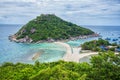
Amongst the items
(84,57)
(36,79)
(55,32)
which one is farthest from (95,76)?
(55,32)

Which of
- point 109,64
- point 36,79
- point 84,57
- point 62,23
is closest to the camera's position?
point 36,79

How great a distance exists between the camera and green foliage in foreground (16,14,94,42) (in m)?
98.9

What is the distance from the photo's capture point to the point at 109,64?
20766 mm

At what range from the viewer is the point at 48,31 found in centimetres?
10544

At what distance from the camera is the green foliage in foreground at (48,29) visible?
325ft

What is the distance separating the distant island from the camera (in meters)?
97.1

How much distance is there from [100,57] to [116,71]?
1.96 meters

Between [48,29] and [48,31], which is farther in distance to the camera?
[48,29]

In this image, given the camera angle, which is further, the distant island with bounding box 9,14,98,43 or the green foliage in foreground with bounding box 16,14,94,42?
the green foliage in foreground with bounding box 16,14,94,42

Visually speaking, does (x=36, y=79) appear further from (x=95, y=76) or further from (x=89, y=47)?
(x=89, y=47)

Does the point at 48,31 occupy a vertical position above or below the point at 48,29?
below

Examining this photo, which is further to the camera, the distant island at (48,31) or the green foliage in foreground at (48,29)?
the green foliage in foreground at (48,29)

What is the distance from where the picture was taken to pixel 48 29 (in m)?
109

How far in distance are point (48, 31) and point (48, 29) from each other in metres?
3.85
